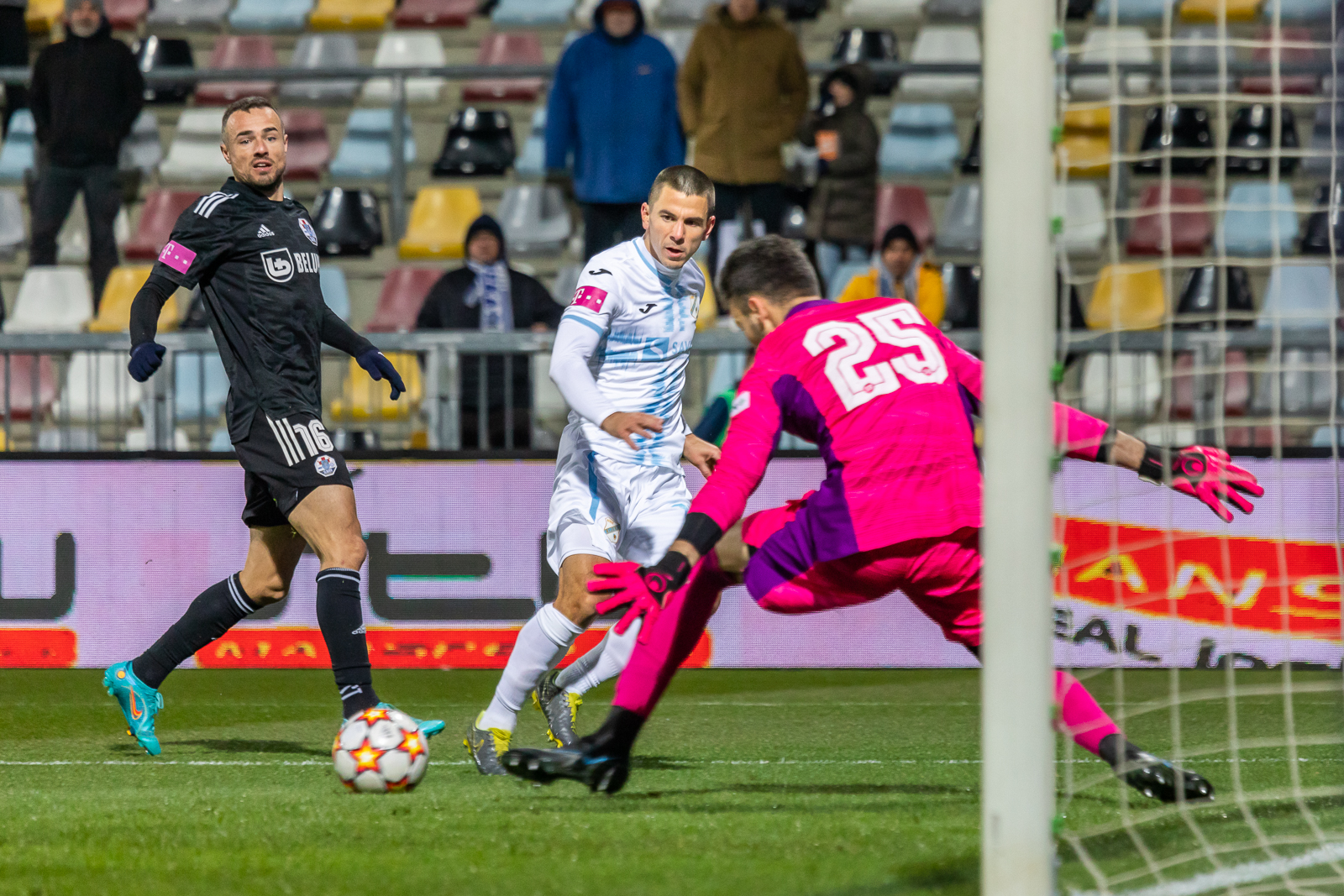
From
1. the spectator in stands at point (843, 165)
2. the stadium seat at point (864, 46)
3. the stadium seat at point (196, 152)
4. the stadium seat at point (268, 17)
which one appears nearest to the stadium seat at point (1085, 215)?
the spectator in stands at point (843, 165)

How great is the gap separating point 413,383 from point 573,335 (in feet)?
12.3

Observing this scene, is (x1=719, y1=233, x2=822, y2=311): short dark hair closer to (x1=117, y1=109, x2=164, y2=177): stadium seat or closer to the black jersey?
the black jersey

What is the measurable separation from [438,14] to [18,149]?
347cm

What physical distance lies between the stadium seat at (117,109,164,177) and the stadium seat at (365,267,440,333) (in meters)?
2.48

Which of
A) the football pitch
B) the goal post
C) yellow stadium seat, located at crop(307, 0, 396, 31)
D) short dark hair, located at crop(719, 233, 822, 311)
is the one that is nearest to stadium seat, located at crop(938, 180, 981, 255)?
the football pitch

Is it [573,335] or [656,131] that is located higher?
[656,131]

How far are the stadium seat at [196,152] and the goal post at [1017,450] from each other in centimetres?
1011

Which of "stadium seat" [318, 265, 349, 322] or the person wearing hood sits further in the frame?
"stadium seat" [318, 265, 349, 322]

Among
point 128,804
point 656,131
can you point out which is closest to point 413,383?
point 656,131

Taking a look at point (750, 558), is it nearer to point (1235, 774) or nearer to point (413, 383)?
point (1235, 774)

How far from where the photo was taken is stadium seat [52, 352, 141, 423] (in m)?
8.80

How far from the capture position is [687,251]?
203 inches

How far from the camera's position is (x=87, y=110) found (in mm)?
10570

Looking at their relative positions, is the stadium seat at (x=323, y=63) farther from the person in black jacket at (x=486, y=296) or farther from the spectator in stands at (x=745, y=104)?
the person in black jacket at (x=486, y=296)
